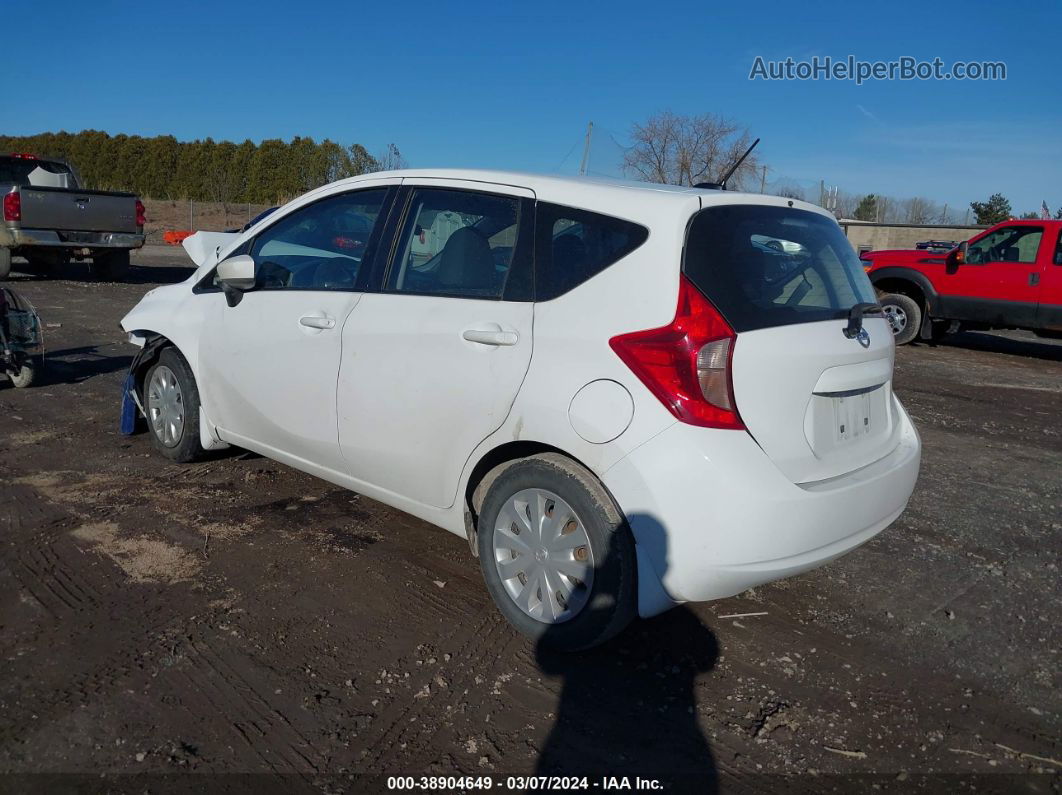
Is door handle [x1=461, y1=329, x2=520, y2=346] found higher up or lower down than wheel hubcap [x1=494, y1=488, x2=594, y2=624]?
higher up

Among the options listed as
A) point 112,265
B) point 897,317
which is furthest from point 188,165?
point 897,317

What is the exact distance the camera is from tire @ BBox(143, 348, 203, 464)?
4.94 m

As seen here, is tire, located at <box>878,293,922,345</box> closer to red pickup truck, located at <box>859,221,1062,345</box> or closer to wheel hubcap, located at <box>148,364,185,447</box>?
red pickup truck, located at <box>859,221,1062,345</box>

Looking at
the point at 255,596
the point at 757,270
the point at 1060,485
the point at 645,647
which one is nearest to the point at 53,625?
the point at 255,596

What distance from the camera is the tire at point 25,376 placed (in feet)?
23.6

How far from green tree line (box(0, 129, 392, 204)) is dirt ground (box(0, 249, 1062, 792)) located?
36.2 metres

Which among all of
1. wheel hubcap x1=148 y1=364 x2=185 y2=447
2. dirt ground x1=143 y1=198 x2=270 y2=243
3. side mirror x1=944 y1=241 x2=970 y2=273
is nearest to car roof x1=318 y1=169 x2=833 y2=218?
wheel hubcap x1=148 y1=364 x2=185 y2=447

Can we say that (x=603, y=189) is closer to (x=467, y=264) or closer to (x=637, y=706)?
(x=467, y=264)

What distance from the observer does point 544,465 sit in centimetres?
311

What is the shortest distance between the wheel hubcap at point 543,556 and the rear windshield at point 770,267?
0.95 metres

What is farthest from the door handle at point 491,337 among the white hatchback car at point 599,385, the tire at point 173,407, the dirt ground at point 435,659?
the tire at point 173,407

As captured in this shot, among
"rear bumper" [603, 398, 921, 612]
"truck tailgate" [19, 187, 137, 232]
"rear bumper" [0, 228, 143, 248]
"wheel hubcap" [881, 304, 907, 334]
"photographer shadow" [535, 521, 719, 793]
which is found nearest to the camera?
"photographer shadow" [535, 521, 719, 793]

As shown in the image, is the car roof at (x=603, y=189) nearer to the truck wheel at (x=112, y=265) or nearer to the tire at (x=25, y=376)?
the tire at (x=25, y=376)

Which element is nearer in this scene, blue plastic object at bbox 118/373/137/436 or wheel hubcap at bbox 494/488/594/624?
wheel hubcap at bbox 494/488/594/624
